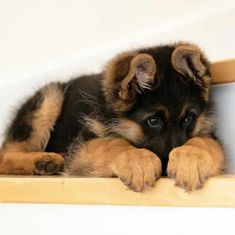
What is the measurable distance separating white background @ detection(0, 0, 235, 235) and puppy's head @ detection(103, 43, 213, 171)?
0.74 ft

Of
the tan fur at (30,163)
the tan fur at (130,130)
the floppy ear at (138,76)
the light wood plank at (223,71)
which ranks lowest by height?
the tan fur at (30,163)

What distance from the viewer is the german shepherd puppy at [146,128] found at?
134cm

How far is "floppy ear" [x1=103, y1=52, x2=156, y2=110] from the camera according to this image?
59.7 inches

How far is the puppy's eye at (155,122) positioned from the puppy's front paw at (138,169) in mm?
168

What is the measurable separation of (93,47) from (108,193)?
4.76ft

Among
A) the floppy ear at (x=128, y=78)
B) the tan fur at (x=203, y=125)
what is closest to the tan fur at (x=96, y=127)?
the floppy ear at (x=128, y=78)

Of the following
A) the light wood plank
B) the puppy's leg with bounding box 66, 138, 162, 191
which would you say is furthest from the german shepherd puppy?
the light wood plank

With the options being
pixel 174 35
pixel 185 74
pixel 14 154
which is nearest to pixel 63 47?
pixel 174 35

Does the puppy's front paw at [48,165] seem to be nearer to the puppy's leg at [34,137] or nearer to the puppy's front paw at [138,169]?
the puppy's leg at [34,137]

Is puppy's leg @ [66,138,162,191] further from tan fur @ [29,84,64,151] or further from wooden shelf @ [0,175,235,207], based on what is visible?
tan fur @ [29,84,64,151]

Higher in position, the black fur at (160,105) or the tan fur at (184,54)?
the tan fur at (184,54)

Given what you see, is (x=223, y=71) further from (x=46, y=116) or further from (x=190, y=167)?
(x=46, y=116)

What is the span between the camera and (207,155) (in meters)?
1.38

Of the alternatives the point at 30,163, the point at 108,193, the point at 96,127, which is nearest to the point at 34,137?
the point at 30,163
